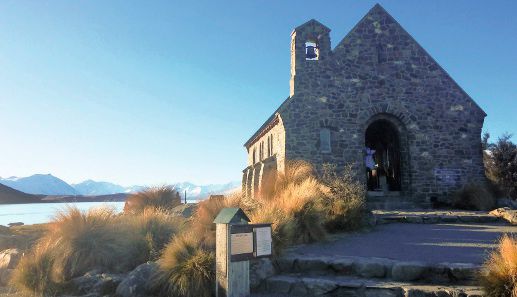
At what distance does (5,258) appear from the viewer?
10.1m

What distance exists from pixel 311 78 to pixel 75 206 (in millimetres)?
12346

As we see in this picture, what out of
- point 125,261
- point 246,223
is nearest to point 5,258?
point 125,261

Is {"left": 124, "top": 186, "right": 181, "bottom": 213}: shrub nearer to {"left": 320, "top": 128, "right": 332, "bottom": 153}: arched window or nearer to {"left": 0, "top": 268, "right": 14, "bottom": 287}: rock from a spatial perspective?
{"left": 0, "top": 268, "right": 14, "bottom": 287}: rock

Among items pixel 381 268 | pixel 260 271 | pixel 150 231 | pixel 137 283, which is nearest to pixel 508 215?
pixel 381 268

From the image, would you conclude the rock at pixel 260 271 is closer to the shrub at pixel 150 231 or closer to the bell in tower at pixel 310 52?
the shrub at pixel 150 231

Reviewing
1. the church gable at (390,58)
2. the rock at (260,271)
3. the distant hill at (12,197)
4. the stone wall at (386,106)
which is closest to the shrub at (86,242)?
the rock at (260,271)

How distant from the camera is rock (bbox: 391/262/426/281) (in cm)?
727

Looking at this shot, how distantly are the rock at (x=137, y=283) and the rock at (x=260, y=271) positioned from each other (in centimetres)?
189

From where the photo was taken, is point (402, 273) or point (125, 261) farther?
point (125, 261)

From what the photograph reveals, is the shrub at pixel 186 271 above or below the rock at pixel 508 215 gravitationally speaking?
below

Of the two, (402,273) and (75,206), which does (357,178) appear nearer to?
(402,273)

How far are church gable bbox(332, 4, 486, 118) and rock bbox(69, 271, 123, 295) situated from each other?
14433 mm

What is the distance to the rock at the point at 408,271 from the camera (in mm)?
7270

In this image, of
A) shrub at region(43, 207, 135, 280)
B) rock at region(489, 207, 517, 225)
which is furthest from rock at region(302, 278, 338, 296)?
rock at region(489, 207, 517, 225)
